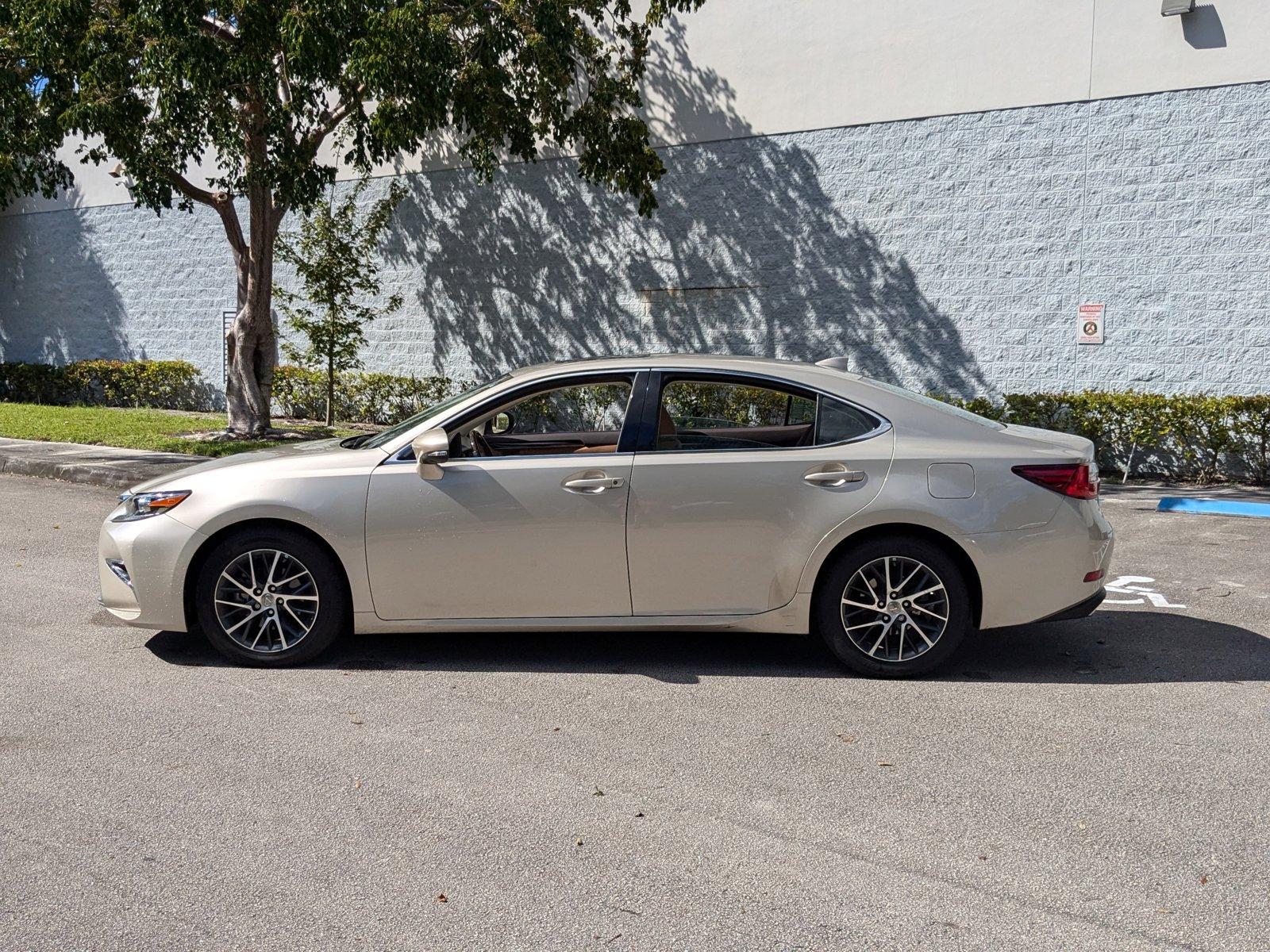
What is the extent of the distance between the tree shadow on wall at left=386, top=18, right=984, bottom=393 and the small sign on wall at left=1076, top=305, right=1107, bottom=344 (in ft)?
4.14

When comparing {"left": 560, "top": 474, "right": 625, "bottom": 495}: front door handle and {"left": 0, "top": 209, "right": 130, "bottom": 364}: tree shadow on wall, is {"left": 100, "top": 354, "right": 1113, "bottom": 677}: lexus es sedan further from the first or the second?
{"left": 0, "top": 209, "right": 130, "bottom": 364}: tree shadow on wall

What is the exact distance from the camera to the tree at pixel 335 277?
16562 millimetres

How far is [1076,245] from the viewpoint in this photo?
44.7ft

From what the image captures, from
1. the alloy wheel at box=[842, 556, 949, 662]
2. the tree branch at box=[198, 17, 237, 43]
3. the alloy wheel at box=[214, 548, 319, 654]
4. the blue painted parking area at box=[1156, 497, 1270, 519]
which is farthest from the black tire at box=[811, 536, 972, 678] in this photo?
the tree branch at box=[198, 17, 237, 43]

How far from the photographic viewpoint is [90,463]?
13.1 m

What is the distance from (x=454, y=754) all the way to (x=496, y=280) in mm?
13579

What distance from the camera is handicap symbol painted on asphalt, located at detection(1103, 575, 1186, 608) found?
7.40m

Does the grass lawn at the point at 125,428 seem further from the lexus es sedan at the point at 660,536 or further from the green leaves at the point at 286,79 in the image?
the lexus es sedan at the point at 660,536

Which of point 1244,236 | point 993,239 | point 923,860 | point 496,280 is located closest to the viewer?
point 923,860

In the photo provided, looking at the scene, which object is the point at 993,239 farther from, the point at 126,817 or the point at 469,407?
the point at 126,817

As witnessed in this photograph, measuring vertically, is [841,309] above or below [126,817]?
above

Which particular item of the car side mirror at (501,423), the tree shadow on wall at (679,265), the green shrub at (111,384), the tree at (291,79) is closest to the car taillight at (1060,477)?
A: the car side mirror at (501,423)

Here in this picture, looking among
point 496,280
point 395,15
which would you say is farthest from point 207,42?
point 496,280

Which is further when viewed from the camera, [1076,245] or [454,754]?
[1076,245]
